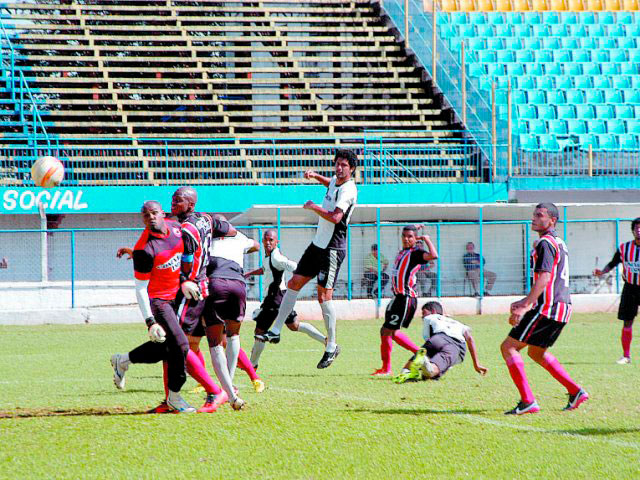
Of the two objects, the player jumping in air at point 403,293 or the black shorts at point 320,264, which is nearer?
the black shorts at point 320,264

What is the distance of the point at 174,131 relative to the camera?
1021 inches

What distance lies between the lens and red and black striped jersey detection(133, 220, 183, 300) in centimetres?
709

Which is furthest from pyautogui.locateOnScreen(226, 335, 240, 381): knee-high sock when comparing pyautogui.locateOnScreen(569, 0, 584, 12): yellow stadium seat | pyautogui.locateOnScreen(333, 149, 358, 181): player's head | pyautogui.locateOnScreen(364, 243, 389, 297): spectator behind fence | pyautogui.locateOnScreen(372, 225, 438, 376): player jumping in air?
pyautogui.locateOnScreen(569, 0, 584, 12): yellow stadium seat

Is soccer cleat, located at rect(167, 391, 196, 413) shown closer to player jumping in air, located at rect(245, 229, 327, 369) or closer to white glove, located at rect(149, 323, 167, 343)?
white glove, located at rect(149, 323, 167, 343)

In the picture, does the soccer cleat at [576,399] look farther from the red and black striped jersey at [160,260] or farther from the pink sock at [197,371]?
the red and black striped jersey at [160,260]

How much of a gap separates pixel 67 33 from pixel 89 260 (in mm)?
10388

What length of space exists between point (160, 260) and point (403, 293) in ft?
13.4

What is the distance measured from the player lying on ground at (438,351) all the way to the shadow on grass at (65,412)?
315 centimetres

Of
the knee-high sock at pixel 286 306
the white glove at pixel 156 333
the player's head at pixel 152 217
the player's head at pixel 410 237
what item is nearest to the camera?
the white glove at pixel 156 333

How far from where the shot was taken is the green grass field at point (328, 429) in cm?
568

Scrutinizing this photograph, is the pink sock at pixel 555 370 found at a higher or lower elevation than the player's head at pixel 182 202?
lower

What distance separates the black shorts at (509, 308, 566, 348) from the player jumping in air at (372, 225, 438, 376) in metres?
3.08

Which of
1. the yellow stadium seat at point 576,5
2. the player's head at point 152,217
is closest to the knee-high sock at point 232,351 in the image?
the player's head at point 152,217

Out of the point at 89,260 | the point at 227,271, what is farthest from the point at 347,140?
the point at 227,271
